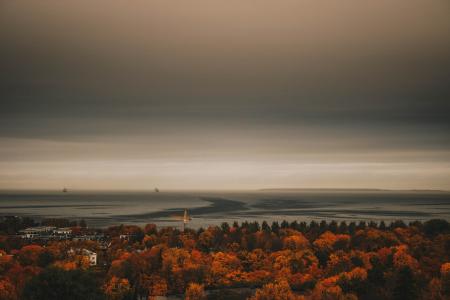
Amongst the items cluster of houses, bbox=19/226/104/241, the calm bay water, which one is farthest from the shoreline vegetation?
the calm bay water

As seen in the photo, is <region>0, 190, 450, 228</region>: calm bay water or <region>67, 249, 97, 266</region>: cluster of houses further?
<region>0, 190, 450, 228</region>: calm bay water

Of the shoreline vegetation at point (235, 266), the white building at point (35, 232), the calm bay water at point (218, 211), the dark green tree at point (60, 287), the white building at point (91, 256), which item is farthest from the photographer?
the calm bay water at point (218, 211)

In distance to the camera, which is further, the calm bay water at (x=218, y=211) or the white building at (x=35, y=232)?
the calm bay water at (x=218, y=211)

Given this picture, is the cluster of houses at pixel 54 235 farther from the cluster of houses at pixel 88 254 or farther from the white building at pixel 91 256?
the white building at pixel 91 256

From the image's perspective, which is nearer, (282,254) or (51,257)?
(51,257)

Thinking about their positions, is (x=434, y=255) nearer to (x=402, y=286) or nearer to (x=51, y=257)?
(x=402, y=286)

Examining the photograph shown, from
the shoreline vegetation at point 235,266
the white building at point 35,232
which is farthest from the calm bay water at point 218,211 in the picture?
the shoreline vegetation at point 235,266

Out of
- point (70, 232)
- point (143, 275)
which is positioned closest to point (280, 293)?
point (143, 275)

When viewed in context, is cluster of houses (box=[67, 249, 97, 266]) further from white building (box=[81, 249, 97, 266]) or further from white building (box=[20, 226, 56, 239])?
white building (box=[20, 226, 56, 239])

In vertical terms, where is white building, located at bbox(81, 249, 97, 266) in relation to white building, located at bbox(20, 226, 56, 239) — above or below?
below
